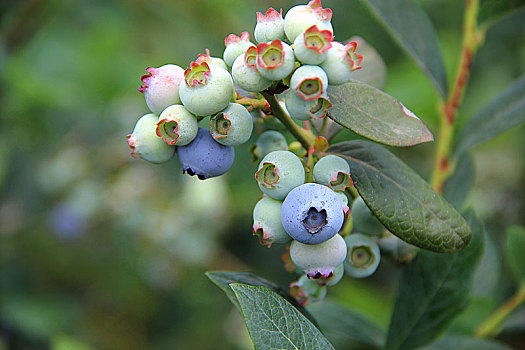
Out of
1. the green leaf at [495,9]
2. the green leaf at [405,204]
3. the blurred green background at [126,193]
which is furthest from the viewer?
the blurred green background at [126,193]

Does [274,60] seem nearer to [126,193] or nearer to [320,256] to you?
[320,256]

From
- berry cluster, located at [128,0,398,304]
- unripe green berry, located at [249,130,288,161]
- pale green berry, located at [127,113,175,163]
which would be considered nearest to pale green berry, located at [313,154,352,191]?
berry cluster, located at [128,0,398,304]

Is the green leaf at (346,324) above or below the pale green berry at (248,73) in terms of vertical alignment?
below

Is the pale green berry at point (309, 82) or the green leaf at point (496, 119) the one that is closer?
the pale green berry at point (309, 82)

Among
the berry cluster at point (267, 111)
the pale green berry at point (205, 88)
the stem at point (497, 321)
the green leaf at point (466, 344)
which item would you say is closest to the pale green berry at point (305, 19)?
the berry cluster at point (267, 111)

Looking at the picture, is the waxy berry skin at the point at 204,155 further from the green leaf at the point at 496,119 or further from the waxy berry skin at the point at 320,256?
the green leaf at the point at 496,119

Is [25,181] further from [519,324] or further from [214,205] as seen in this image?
[519,324]

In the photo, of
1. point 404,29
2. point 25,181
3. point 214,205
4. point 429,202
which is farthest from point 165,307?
point 429,202
